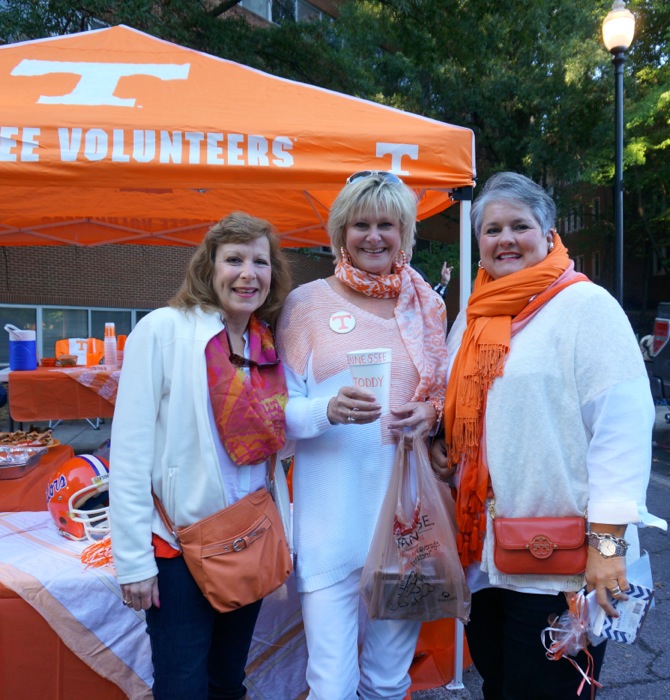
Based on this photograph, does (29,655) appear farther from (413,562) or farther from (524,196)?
(524,196)

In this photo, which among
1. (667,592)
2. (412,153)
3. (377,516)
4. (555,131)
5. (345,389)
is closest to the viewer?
(345,389)

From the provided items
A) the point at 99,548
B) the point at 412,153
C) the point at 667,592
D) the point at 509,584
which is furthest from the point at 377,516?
the point at 667,592

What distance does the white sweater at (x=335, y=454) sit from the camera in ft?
5.57

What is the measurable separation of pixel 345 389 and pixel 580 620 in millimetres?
858

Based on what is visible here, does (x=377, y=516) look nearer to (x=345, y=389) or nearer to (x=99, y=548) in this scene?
(x=345, y=389)

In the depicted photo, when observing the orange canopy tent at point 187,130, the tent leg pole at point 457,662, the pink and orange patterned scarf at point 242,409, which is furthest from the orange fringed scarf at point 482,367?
the orange canopy tent at point 187,130

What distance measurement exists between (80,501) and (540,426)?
→ 6.55ft

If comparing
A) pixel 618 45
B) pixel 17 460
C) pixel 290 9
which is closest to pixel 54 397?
pixel 17 460

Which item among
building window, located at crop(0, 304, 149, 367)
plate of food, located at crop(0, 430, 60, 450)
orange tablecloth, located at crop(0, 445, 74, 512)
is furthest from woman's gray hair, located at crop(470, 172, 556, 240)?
building window, located at crop(0, 304, 149, 367)

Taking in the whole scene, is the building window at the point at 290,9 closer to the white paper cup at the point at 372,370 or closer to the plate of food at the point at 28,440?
the plate of food at the point at 28,440

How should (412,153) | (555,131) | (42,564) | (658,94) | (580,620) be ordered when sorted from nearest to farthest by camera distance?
(580,620) → (42,564) → (412,153) → (658,94) → (555,131)

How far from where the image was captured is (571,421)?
1.52 metres

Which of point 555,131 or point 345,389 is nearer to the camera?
point 345,389

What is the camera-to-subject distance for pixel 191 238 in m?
5.96
